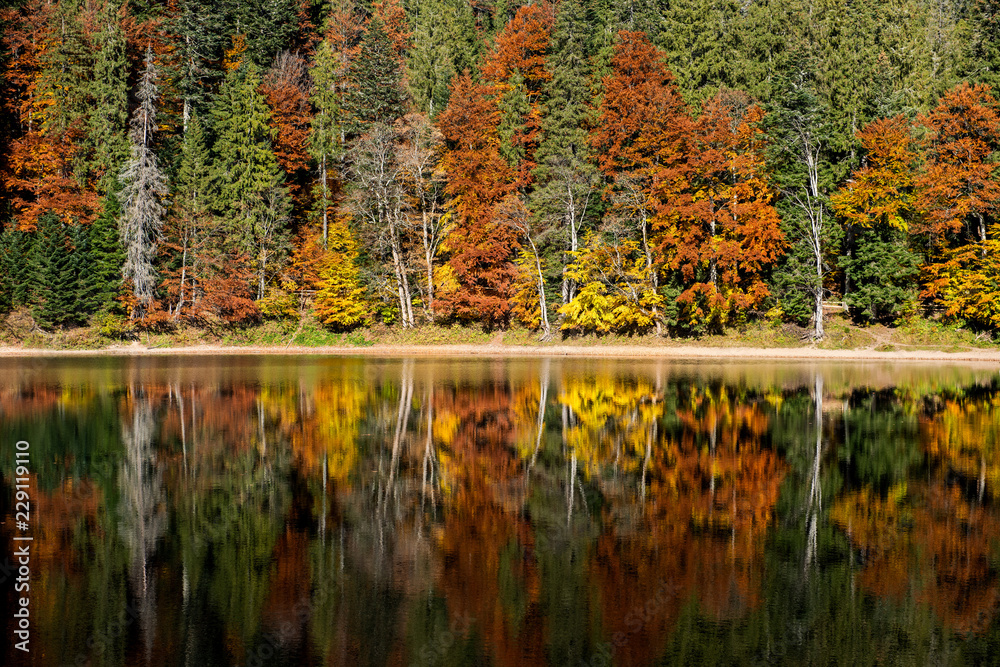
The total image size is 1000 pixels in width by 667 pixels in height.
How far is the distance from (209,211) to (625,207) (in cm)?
2850

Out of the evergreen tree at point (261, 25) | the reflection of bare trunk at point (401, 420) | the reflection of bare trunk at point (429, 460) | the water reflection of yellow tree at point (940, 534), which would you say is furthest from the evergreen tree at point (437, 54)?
the water reflection of yellow tree at point (940, 534)

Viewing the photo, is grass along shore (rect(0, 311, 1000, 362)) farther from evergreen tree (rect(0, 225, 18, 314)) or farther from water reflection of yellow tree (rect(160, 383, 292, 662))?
water reflection of yellow tree (rect(160, 383, 292, 662))

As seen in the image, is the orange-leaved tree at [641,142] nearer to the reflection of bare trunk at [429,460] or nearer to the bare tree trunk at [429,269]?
the bare tree trunk at [429,269]

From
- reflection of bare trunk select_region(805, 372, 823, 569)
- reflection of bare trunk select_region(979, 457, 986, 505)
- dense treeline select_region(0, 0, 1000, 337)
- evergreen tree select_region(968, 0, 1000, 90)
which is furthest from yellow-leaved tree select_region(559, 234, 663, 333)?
reflection of bare trunk select_region(979, 457, 986, 505)

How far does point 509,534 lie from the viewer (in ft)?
37.2

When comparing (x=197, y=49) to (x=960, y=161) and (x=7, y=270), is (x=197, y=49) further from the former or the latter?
(x=960, y=161)

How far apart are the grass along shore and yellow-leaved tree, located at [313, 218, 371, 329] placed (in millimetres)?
1103


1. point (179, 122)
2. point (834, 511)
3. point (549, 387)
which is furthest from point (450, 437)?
point (179, 122)

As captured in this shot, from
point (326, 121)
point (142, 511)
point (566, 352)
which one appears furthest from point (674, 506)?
point (326, 121)

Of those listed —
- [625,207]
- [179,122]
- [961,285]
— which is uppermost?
[179,122]

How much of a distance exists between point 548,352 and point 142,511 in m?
37.4

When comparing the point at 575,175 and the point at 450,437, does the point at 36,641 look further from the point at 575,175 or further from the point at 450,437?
the point at 575,175

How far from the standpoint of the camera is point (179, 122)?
64.1 meters

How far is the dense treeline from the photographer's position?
4756cm
